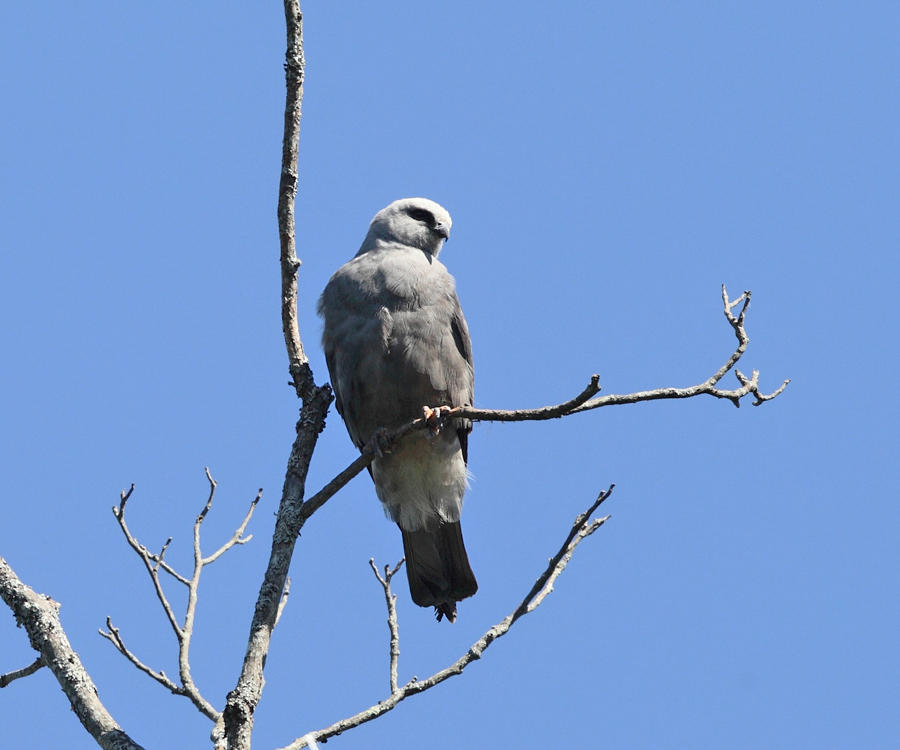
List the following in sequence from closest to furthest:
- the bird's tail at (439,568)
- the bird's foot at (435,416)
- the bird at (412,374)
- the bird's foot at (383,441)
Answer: the bird's foot at (435,416) → the bird's foot at (383,441) → the bird at (412,374) → the bird's tail at (439,568)

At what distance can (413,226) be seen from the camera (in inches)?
255

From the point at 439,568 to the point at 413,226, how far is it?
7.13 ft

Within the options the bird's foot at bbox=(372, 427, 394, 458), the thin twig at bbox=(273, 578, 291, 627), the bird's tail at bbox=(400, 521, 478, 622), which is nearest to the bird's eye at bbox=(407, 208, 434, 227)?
the bird's foot at bbox=(372, 427, 394, 458)

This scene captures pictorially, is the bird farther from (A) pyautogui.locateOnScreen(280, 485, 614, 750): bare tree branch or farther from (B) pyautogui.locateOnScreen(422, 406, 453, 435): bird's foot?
(A) pyautogui.locateOnScreen(280, 485, 614, 750): bare tree branch

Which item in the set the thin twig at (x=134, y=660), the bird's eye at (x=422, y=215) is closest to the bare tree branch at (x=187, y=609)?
the thin twig at (x=134, y=660)

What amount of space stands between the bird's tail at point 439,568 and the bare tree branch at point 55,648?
9.01 feet

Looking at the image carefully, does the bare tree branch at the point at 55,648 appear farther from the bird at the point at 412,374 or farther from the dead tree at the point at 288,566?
the bird at the point at 412,374

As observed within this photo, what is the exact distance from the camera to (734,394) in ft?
13.5

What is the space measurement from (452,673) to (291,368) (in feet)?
6.27

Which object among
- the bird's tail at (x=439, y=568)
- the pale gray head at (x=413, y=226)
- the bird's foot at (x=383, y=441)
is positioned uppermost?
the pale gray head at (x=413, y=226)

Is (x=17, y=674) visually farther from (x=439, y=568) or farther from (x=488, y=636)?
(x=439, y=568)

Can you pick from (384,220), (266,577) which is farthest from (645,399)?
(384,220)

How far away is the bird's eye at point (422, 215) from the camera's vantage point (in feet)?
21.5

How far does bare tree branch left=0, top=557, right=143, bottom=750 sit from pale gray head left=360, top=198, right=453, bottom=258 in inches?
133
